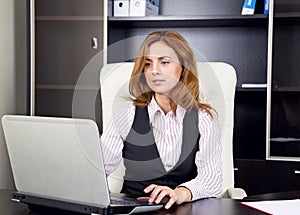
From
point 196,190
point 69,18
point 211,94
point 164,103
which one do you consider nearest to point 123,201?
point 196,190

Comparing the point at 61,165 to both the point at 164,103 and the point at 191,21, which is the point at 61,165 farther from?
the point at 191,21

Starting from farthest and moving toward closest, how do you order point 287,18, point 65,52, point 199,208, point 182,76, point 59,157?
point 65,52 → point 287,18 → point 182,76 → point 199,208 → point 59,157

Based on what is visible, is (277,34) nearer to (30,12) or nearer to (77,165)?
(30,12)

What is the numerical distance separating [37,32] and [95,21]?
38 centimetres

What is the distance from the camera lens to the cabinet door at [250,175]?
265 centimetres

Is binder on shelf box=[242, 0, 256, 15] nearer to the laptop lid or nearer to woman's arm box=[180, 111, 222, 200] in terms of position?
woman's arm box=[180, 111, 222, 200]

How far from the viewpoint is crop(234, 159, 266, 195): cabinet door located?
104 inches

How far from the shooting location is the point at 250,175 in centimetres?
267

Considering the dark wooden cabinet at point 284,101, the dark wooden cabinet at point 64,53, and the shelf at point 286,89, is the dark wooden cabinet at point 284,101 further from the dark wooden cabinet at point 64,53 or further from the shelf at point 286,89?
the dark wooden cabinet at point 64,53

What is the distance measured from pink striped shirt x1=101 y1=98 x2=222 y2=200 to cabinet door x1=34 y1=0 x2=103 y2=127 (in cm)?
119

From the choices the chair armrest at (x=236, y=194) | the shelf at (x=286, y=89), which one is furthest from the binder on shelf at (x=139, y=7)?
the chair armrest at (x=236, y=194)

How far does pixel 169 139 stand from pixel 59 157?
631 millimetres

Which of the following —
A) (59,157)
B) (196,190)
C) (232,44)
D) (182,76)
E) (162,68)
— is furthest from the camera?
(232,44)

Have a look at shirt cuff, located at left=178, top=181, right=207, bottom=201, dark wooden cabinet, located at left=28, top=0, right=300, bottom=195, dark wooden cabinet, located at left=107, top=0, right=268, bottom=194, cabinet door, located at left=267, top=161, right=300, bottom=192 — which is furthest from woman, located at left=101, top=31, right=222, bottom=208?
dark wooden cabinet, located at left=107, top=0, right=268, bottom=194
